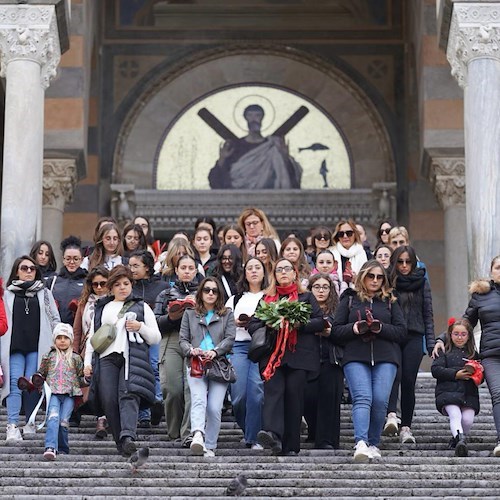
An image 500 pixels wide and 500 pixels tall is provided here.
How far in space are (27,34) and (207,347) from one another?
22.0ft

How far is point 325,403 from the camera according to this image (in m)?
13.7

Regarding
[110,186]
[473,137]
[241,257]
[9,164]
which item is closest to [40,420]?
[241,257]

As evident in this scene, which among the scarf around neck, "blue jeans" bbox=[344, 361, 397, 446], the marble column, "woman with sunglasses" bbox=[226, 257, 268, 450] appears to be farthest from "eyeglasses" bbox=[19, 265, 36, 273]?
the marble column

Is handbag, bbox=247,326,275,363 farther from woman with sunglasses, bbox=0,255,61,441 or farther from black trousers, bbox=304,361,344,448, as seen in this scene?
woman with sunglasses, bbox=0,255,61,441

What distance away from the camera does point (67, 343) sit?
13789 millimetres

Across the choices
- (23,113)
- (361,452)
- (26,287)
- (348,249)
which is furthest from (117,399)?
(23,113)

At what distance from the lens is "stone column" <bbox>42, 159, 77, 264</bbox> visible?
22.4 metres

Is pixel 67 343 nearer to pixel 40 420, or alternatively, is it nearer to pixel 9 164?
pixel 40 420

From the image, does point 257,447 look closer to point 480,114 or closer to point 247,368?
point 247,368

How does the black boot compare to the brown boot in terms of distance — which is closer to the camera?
the black boot

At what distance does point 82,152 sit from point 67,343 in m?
8.76

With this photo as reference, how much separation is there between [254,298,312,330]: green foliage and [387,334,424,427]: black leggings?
3.64 ft

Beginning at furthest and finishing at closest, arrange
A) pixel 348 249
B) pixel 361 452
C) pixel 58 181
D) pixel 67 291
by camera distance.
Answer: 1. pixel 58 181
2. pixel 348 249
3. pixel 67 291
4. pixel 361 452

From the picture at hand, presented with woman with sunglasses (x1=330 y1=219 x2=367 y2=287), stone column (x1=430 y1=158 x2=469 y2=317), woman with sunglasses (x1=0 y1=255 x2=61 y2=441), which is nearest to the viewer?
woman with sunglasses (x1=0 y1=255 x2=61 y2=441)
